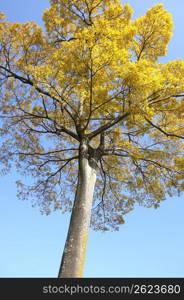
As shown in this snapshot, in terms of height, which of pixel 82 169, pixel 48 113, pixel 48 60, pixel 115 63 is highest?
pixel 48 60

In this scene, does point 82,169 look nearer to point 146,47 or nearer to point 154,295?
point 154,295

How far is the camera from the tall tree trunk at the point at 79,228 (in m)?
5.50

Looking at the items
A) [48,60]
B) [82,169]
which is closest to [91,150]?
[82,169]

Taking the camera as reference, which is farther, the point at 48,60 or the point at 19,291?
the point at 48,60

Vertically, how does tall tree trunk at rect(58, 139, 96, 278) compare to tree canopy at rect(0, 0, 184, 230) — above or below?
below

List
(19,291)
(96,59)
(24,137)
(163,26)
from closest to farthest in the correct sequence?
(19,291), (96,59), (163,26), (24,137)

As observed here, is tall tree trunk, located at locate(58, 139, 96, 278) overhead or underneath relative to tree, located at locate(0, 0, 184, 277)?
underneath

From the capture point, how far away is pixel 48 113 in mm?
8273

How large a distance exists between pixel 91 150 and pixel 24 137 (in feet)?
8.63

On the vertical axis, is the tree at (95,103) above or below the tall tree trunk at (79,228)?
above

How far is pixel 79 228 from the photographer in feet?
19.5

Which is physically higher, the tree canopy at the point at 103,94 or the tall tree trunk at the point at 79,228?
the tree canopy at the point at 103,94

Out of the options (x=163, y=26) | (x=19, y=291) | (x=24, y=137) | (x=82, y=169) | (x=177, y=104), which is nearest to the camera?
(x=19, y=291)

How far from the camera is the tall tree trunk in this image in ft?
18.0
